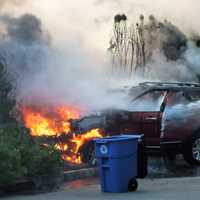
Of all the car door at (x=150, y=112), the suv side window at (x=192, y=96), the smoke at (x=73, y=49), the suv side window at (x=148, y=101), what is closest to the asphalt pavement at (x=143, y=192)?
the car door at (x=150, y=112)

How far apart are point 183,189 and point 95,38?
7964 mm

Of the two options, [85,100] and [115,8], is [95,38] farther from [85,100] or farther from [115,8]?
[85,100]

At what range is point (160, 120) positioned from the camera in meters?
14.8

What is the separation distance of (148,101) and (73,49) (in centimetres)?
296

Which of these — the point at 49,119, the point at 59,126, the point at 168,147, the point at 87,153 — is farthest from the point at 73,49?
the point at 168,147

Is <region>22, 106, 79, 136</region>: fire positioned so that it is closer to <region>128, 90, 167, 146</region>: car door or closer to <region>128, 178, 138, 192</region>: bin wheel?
<region>128, 90, 167, 146</region>: car door

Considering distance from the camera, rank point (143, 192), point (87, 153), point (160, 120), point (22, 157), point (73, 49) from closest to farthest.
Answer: point (143, 192)
point (22, 157)
point (87, 153)
point (160, 120)
point (73, 49)

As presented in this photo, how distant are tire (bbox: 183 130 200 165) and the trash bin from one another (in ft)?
11.7

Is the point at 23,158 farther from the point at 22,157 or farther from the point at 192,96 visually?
the point at 192,96

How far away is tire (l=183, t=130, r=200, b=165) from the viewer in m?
14.8

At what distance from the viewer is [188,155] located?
48.6 feet

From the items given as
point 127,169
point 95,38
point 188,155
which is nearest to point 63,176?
point 127,169

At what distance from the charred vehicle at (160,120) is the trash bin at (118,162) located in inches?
130

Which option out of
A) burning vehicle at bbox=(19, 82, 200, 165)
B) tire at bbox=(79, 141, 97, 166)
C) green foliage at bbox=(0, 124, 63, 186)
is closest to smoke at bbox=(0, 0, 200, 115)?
burning vehicle at bbox=(19, 82, 200, 165)
